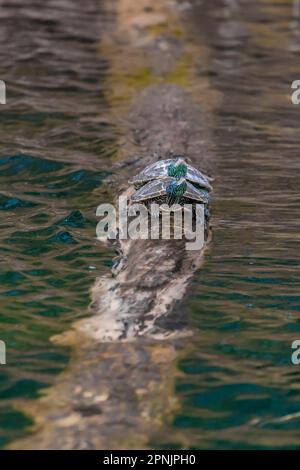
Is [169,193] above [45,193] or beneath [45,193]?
beneath

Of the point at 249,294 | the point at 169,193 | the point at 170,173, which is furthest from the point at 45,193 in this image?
the point at 249,294

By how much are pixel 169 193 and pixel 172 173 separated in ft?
0.85

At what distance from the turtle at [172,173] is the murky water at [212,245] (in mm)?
297

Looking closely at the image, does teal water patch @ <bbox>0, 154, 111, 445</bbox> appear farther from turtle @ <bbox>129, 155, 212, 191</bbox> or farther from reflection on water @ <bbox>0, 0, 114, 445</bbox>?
turtle @ <bbox>129, 155, 212, 191</bbox>

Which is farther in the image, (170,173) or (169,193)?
(170,173)

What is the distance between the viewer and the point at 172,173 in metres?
7.12

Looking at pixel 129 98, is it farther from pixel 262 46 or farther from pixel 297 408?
pixel 297 408

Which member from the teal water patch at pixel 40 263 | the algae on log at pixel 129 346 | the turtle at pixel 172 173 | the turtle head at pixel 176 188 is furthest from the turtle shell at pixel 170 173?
the teal water patch at pixel 40 263

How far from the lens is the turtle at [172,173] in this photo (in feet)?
23.5

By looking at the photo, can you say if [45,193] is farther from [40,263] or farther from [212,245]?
[212,245]

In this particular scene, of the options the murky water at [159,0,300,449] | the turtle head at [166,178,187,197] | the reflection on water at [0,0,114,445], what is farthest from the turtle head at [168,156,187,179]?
the reflection on water at [0,0,114,445]

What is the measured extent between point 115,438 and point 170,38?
10562 millimetres

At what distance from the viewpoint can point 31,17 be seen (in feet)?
50.4

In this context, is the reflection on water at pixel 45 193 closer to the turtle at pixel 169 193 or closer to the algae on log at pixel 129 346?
the algae on log at pixel 129 346
